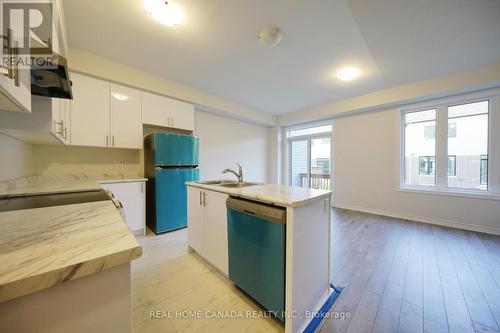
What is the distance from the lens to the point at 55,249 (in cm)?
49

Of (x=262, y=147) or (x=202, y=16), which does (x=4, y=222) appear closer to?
(x=202, y=16)

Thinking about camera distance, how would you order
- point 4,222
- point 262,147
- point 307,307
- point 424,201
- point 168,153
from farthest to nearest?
point 262,147, point 424,201, point 168,153, point 307,307, point 4,222

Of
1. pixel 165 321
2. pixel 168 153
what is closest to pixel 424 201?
pixel 165 321

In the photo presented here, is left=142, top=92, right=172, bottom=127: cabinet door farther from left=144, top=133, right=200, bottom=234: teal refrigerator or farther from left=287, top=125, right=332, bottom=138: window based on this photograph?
left=287, top=125, right=332, bottom=138: window

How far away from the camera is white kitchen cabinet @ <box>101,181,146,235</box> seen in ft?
8.46

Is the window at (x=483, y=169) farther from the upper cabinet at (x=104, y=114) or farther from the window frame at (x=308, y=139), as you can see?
the upper cabinet at (x=104, y=114)

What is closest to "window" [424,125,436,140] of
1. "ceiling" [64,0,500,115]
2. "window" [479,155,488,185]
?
"window" [479,155,488,185]

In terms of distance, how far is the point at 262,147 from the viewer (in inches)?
231

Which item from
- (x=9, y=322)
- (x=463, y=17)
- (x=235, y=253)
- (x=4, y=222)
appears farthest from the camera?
(x=463, y=17)

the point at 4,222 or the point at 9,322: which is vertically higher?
the point at 4,222

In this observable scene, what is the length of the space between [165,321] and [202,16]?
2.73 metres

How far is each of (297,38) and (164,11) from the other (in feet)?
4.77

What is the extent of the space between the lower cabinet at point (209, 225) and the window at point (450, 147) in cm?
408

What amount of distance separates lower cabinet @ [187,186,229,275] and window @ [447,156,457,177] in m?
4.29
